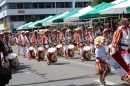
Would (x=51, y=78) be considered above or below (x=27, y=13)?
below

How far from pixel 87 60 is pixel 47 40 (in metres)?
2.33

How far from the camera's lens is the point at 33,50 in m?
18.1

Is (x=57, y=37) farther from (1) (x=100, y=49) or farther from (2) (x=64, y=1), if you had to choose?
(2) (x=64, y=1)

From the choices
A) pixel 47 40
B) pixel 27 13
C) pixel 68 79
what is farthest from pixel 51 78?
pixel 27 13

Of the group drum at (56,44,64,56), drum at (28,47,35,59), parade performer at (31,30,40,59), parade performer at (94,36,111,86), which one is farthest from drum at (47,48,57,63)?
parade performer at (94,36,111,86)

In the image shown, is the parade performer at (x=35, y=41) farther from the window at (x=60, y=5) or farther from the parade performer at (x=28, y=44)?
the window at (x=60, y=5)

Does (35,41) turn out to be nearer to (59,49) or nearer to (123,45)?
(59,49)

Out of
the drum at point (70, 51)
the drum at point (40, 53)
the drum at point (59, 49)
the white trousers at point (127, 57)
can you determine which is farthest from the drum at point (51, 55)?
the white trousers at point (127, 57)

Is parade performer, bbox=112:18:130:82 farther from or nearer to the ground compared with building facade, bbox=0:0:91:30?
nearer to the ground

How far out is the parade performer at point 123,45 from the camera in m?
7.72

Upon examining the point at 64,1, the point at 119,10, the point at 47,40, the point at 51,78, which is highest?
the point at 64,1

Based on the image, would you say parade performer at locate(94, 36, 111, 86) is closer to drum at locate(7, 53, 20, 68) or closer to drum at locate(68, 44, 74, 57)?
drum at locate(7, 53, 20, 68)

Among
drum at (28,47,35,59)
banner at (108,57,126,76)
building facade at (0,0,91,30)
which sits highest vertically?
building facade at (0,0,91,30)

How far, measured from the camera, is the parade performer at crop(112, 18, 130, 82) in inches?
304
